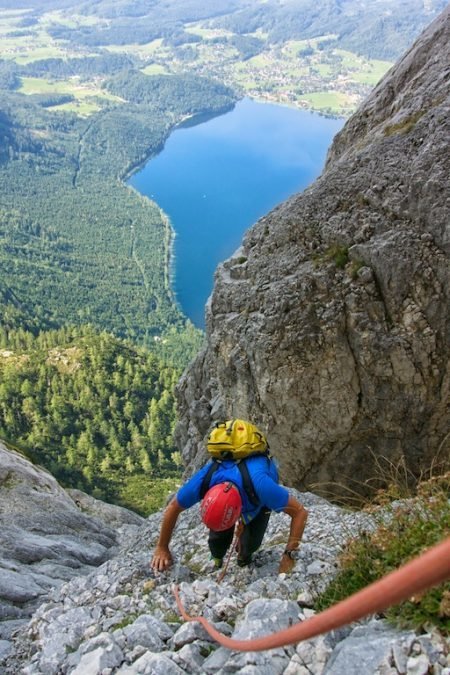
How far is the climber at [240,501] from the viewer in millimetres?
5832

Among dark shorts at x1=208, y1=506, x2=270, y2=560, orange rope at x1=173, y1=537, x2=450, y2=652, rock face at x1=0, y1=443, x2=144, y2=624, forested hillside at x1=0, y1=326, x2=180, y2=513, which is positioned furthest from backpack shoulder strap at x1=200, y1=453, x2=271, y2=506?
forested hillside at x1=0, y1=326, x2=180, y2=513

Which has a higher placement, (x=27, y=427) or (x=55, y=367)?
(x=55, y=367)

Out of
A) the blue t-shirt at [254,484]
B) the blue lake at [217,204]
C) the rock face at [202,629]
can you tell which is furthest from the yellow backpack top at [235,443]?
the blue lake at [217,204]

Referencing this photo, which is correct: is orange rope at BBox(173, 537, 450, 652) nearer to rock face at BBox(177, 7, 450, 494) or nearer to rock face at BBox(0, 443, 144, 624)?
rock face at BBox(0, 443, 144, 624)

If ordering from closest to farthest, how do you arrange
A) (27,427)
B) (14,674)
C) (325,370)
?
(14,674) → (325,370) → (27,427)

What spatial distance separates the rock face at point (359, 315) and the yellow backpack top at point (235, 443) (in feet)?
23.6

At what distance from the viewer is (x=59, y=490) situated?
91.0 feet

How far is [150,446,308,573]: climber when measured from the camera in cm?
583

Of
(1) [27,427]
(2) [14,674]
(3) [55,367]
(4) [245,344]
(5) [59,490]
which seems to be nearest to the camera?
(2) [14,674]

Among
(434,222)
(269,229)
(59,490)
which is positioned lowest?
(59,490)

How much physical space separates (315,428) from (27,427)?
7147 centimetres

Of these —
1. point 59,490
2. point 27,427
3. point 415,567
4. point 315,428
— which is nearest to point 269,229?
point 315,428

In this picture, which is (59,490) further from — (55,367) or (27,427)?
(55,367)

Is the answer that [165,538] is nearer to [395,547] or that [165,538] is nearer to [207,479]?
[207,479]
